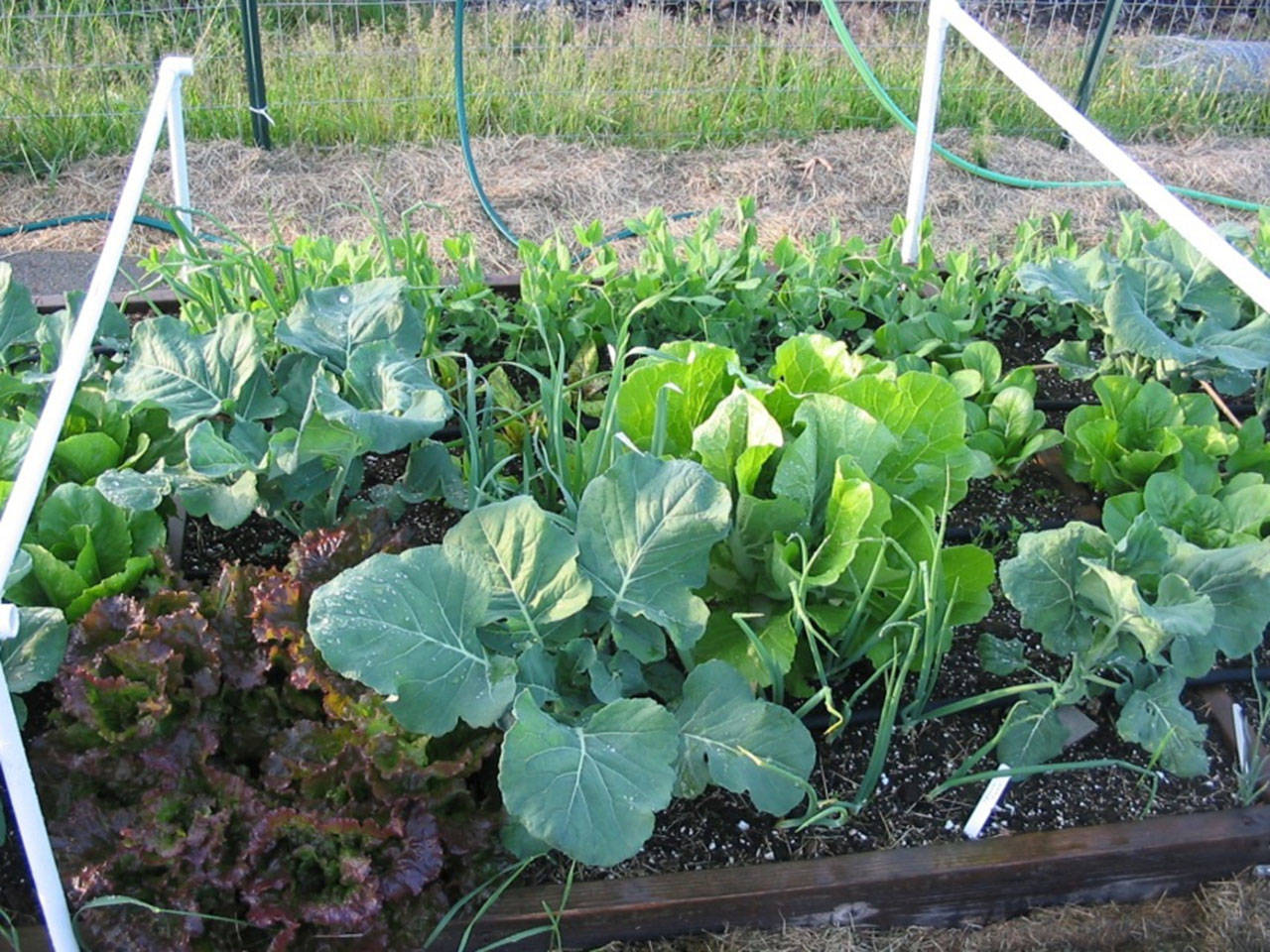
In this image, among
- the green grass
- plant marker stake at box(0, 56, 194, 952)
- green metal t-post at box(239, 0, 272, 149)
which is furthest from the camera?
the green grass

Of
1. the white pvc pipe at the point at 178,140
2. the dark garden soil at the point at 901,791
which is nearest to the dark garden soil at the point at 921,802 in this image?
the dark garden soil at the point at 901,791

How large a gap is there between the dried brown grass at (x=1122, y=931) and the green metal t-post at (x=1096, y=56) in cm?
334

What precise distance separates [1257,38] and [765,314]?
4275 mm

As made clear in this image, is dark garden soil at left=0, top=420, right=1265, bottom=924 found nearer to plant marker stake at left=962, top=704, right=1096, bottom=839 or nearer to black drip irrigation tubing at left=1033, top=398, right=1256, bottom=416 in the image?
plant marker stake at left=962, top=704, right=1096, bottom=839

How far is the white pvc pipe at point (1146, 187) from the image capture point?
159cm

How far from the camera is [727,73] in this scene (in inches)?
176

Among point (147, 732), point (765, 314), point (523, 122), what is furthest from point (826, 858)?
point (523, 122)

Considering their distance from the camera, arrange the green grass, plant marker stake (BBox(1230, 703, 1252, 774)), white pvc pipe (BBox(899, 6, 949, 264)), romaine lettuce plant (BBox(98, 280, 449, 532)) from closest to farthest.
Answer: romaine lettuce plant (BBox(98, 280, 449, 532)) < plant marker stake (BBox(1230, 703, 1252, 774)) < white pvc pipe (BBox(899, 6, 949, 264)) < the green grass

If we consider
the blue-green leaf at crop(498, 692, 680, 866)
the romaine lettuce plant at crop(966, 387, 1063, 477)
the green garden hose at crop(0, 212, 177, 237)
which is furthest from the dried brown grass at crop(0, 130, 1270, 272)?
Result: the blue-green leaf at crop(498, 692, 680, 866)

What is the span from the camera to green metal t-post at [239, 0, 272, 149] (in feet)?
12.1

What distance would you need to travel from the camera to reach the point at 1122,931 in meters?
1.64

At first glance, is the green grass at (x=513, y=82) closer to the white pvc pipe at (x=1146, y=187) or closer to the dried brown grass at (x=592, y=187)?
the dried brown grass at (x=592, y=187)

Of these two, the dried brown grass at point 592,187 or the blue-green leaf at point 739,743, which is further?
the dried brown grass at point 592,187

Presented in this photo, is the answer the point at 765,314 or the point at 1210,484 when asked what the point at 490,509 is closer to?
the point at 765,314
